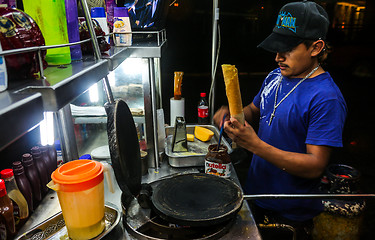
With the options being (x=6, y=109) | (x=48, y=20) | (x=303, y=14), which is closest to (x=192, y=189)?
(x=48, y=20)

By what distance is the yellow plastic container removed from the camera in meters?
0.95

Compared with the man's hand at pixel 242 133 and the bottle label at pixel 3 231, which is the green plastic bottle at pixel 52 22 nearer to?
the bottle label at pixel 3 231

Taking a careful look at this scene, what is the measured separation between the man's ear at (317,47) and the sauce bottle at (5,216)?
187 centimetres

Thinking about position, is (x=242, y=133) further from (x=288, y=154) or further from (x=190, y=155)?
(x=190, y=155)

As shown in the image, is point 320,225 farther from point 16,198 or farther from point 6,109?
point 6,109

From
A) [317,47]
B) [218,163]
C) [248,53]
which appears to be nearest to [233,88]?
[218,163]

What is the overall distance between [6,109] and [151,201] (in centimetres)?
94

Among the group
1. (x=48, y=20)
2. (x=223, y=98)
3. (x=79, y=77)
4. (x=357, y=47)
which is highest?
(x=48, y=20)

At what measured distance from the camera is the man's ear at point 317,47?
174 centimetres

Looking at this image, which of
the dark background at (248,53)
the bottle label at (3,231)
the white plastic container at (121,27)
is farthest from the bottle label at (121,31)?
the dark background at (248,53)

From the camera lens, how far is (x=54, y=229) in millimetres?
1164

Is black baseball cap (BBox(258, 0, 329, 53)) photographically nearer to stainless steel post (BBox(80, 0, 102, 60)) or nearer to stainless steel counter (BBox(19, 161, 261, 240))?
stainless steel counter (BBox(19, 161, 261, 240))

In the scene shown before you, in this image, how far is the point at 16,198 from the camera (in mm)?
1235

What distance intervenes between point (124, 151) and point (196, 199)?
0.42 metres
